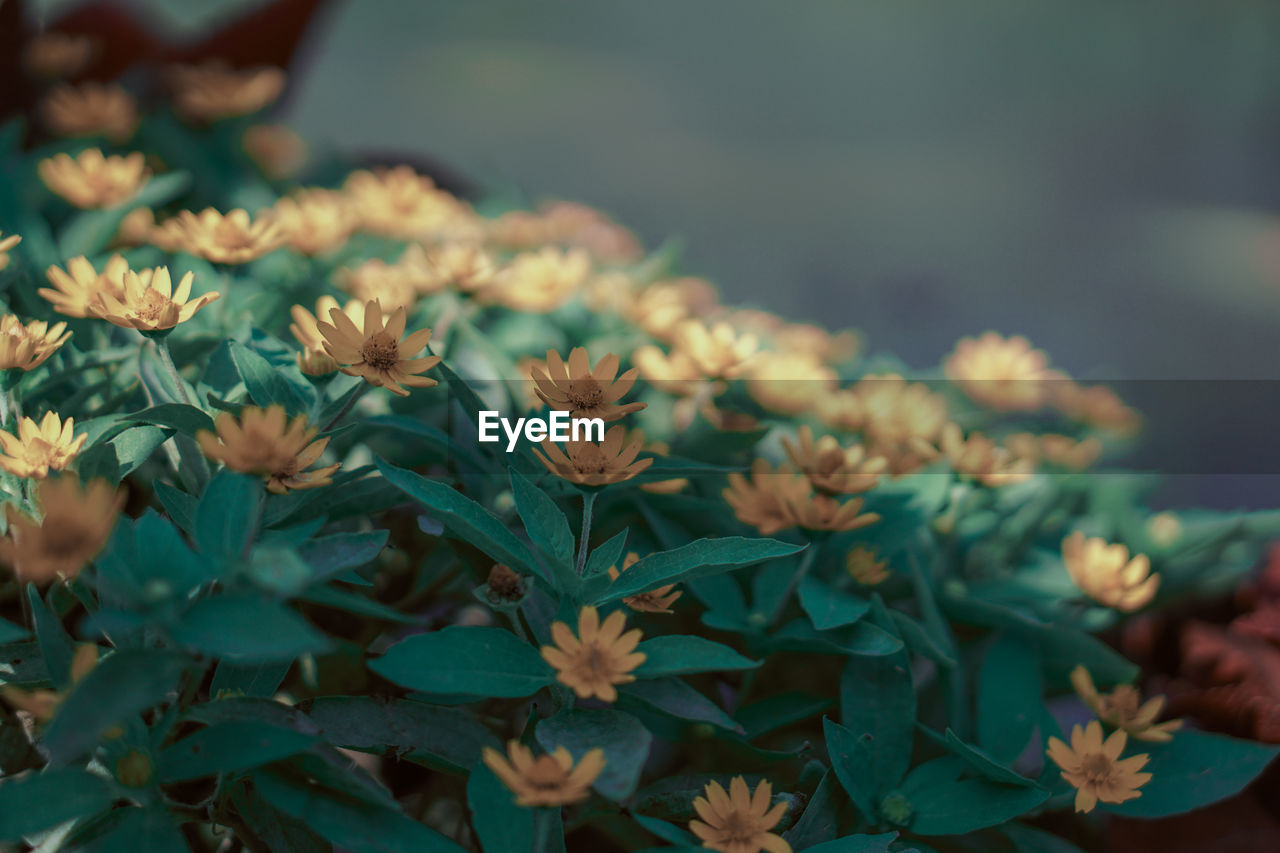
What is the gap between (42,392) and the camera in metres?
0.59

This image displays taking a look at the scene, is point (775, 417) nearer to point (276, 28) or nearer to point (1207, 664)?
point (1207, 664)

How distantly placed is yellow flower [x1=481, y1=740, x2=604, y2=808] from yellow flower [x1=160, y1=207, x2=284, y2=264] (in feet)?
1.44

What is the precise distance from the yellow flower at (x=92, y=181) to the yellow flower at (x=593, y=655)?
0.69 metres

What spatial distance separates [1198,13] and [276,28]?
5.67ft

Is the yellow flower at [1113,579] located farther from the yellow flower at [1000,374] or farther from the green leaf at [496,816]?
the green leaf at [496,816]

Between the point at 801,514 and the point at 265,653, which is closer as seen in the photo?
the point at 265,653

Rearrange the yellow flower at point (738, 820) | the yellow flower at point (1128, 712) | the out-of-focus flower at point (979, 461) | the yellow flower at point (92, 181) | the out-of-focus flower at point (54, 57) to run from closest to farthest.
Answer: the yellow flower at point (738, 820), the yellow flower at point (1128, 712), the out-of-focus flower at point (979, 461), the yellow flower at point (92, 181), the out-of-focus flower at point (54, 57)

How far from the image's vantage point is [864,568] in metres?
0.64

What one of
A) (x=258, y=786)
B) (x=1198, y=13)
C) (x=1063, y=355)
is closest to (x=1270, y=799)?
(x=258, y=786)

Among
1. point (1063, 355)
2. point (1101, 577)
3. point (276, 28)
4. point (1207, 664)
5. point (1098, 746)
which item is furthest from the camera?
point (1063, 355)

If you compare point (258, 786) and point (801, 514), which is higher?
point (801, 514)

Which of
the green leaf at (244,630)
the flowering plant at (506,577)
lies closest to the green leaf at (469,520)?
the flowering plant at (506,577)

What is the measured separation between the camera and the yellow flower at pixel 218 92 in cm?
121

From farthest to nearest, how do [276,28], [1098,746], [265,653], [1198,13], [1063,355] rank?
[1198,13] → [1063,355] → [276,28] → [1098,746] → [265,653]
